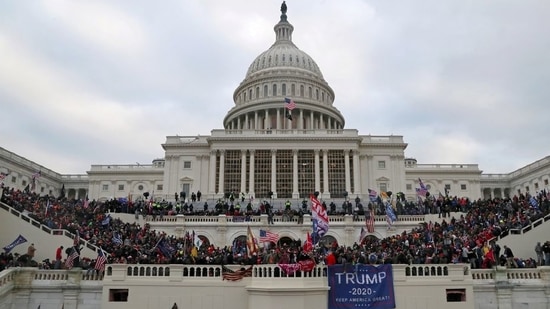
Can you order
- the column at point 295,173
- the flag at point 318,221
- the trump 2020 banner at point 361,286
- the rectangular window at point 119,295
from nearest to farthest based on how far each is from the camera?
the trump 2020 banner at point 361,286, the rectangular window at point 119,295, the flag at point 318,221, the column at point 295,173

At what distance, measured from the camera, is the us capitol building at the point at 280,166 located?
66.9 m

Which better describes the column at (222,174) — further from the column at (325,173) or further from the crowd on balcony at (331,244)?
the crowd on balcony at (331,244)

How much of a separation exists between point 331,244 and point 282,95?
196ft

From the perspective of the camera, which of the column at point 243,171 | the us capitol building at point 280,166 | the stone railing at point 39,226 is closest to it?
the stone railing at point 39,226

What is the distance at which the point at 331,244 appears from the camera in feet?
113

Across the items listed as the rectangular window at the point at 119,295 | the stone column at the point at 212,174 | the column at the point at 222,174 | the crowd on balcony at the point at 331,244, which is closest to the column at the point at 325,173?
the column at the point at 222,174

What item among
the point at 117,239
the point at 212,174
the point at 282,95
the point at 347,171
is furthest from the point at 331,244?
the point at 282,95

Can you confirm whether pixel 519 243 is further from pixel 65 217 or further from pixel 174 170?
pixel 174 170

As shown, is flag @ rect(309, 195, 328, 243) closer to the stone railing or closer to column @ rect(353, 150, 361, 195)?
the stone railing

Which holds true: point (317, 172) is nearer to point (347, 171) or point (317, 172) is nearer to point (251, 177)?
point (347, 171)

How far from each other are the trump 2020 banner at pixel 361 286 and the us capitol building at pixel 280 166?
37998 millimetres

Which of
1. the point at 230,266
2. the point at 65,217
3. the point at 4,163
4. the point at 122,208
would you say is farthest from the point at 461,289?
the point at 4,163

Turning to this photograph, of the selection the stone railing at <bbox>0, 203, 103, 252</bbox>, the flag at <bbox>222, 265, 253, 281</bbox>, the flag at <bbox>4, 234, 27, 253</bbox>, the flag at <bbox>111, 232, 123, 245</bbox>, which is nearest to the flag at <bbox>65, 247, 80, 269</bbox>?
the flag at <bbox>4, 234, 27, 253</bbox>

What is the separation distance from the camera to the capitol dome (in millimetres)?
88062
